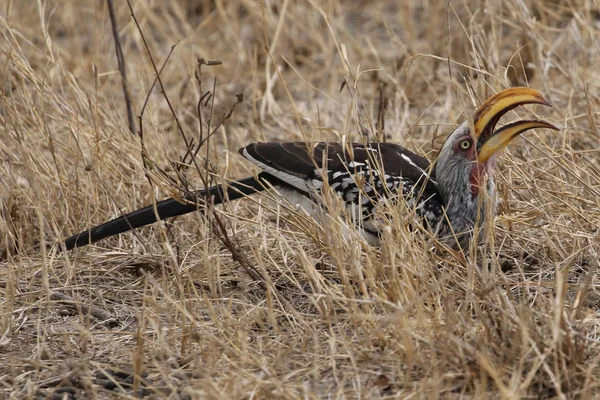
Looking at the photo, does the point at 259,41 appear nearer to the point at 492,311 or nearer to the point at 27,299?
the point at 27,299

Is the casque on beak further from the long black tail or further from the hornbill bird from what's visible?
the long black tail

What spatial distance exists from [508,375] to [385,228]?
1.97 ft

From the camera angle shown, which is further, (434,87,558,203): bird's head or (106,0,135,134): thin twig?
(106,0,135,134): thin twig

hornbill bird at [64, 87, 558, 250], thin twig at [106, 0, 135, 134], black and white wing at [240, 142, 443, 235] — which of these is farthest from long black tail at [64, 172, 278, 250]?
thin twig at [106, 0, 135, 134]

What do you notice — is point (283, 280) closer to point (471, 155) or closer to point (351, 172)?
point (351, 172)

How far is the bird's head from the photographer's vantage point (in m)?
3.62

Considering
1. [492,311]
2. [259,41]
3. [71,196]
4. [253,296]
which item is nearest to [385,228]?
[492,311]

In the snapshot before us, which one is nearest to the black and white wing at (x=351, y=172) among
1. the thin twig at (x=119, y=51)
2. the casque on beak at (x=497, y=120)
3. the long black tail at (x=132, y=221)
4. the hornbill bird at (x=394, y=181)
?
the hornbill bird at (x=394, y=181)

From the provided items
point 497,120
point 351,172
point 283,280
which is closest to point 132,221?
point 283,280

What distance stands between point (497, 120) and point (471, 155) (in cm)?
24

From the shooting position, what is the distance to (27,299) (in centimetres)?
349

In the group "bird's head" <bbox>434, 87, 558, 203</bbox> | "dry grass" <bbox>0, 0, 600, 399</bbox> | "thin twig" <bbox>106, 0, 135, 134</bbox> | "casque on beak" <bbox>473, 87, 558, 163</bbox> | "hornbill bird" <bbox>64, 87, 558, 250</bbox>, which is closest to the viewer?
"dry grass" <bbox>0, 0, 600, 399</bbox>

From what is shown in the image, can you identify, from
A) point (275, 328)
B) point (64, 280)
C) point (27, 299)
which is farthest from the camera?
point (64, 280)

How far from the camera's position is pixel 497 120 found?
3637mm
